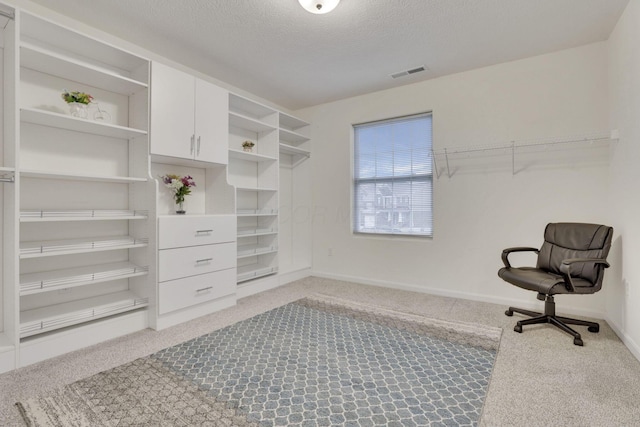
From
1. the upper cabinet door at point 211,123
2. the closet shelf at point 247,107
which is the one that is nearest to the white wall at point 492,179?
the closet shelf at point 247,107

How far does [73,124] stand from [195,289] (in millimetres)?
1630

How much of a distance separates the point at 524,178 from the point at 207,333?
3.36 metres

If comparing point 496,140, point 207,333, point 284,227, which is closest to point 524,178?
point 496,140

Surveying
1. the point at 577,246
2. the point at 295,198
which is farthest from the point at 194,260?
the point at 577,246

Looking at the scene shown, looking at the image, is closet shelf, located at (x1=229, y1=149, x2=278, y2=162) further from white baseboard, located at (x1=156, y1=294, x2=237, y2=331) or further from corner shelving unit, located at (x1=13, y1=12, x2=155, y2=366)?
white baseboard, located at (x1=156, y1=294, x2=237, y2=331)

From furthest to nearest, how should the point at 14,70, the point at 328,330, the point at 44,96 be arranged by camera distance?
the point at 328,330, the point at 44,96, the point at 14,70

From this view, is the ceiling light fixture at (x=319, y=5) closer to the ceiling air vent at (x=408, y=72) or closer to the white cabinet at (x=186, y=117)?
the white cabinet at (x=186, y=117)

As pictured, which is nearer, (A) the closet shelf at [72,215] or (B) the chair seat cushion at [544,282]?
(A) the closet shelf at [72,215]

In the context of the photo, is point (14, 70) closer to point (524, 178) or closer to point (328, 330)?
point (328, 330)

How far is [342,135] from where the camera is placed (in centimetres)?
444

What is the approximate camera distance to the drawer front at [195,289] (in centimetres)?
266

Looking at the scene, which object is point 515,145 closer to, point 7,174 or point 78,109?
point 78,109

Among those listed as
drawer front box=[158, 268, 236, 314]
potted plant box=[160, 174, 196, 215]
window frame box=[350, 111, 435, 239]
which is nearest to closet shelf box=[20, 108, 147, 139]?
potted plant box=[160, 174, 196, 215]

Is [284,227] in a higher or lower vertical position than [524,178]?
lower
